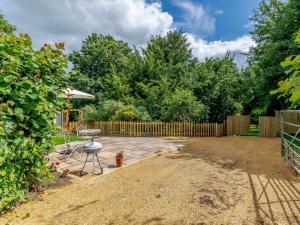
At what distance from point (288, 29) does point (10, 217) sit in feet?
51.2

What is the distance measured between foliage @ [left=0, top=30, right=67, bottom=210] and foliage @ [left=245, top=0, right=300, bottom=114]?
12.1 m

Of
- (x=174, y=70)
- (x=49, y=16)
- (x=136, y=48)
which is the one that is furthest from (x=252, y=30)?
(x=49, y=16)

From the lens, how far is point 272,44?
1315 centimetres

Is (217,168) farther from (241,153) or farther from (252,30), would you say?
(252,30)

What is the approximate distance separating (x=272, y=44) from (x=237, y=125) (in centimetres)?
524

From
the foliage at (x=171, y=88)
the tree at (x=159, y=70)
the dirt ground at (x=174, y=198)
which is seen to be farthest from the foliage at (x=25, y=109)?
the tree at (x=159, y=70)

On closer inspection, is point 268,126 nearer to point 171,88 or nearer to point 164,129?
point 164,129

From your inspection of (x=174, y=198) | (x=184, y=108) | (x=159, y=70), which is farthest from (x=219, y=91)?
(x=174, y=198)

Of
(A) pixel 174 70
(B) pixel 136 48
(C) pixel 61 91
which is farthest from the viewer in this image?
(B) pixel 136 48

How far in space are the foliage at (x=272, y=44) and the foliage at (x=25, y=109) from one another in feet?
39.6

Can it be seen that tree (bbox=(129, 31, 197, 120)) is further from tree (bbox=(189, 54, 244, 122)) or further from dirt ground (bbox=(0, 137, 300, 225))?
dirt ground (bbox=(0, 137, 300, 225))

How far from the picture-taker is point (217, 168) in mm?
5980

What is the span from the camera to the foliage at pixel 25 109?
303cm

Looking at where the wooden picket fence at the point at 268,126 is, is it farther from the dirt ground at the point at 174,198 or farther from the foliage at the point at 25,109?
the foliage at the point at 25,109
